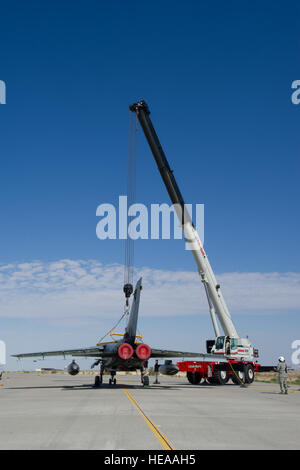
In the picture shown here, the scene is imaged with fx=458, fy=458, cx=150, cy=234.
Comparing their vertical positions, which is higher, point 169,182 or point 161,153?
point 161,153

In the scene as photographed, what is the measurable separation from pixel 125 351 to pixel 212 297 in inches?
364

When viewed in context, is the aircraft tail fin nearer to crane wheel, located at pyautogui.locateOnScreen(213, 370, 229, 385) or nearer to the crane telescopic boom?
the crane telescopic boom

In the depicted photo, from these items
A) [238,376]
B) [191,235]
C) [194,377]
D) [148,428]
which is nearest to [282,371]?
[238,376]

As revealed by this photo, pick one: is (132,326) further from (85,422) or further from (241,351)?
(85,422)

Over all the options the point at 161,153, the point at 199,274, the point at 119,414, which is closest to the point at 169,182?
the point at 161,153

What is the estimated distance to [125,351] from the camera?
22.4m

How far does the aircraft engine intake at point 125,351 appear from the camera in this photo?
877 inches

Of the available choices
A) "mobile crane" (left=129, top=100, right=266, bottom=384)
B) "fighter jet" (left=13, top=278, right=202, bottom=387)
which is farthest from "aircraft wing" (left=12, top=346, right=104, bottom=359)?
"mobile crane" (left=129, top=100, right=266, bottom=384)

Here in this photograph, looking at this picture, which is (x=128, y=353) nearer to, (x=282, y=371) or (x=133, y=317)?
(x=133, y=317)

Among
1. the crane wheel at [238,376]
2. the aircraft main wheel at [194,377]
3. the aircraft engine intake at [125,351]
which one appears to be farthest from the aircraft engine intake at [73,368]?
the crane wheel at [238,376]

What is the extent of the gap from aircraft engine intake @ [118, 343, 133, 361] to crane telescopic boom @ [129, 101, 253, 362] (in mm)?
8951

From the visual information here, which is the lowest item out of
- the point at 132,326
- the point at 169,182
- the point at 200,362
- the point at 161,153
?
the point at 200,362
